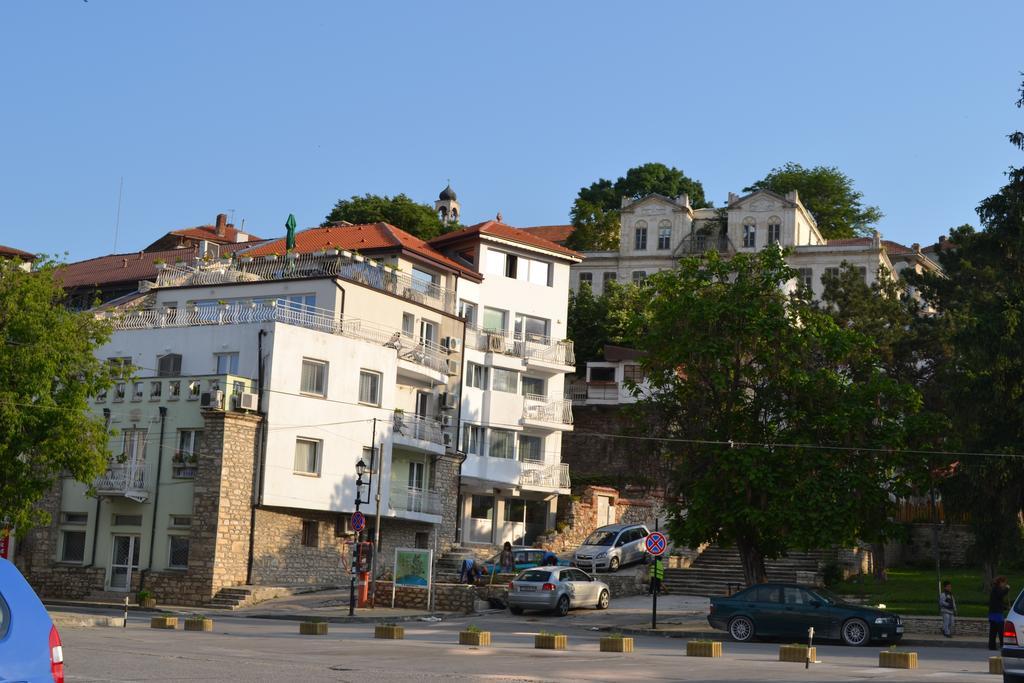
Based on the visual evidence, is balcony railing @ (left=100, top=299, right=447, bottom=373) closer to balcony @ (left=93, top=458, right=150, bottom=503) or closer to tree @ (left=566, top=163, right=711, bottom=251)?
balcony @ (left=93, top=458, right=150, bottom=503)

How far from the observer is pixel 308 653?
21.2m

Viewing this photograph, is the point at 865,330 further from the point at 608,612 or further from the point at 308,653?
the point at 308,653

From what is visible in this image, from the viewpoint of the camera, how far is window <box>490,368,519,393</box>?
188 ft

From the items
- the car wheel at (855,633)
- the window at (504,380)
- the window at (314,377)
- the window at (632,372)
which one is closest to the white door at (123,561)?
the window at (314,377)

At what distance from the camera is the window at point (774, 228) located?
8938cm

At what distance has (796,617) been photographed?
94.4 feet

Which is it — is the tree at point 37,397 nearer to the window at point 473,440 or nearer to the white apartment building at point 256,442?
the white apartment building at point 256,442

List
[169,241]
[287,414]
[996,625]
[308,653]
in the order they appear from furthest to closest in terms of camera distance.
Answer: [169,241]
[287,414]
[996,625]
[308,653]

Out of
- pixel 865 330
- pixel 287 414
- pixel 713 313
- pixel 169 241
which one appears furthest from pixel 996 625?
pixel 169 241

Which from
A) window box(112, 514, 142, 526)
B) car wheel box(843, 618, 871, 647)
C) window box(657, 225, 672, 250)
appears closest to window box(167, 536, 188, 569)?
window box(112, 514, 142, 526)

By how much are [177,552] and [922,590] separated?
2491cm

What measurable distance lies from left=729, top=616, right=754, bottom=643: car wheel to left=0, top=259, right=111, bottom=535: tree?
17.6m

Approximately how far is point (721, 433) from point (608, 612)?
7.81 meters

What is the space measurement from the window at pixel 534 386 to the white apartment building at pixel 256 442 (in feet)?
28.7
